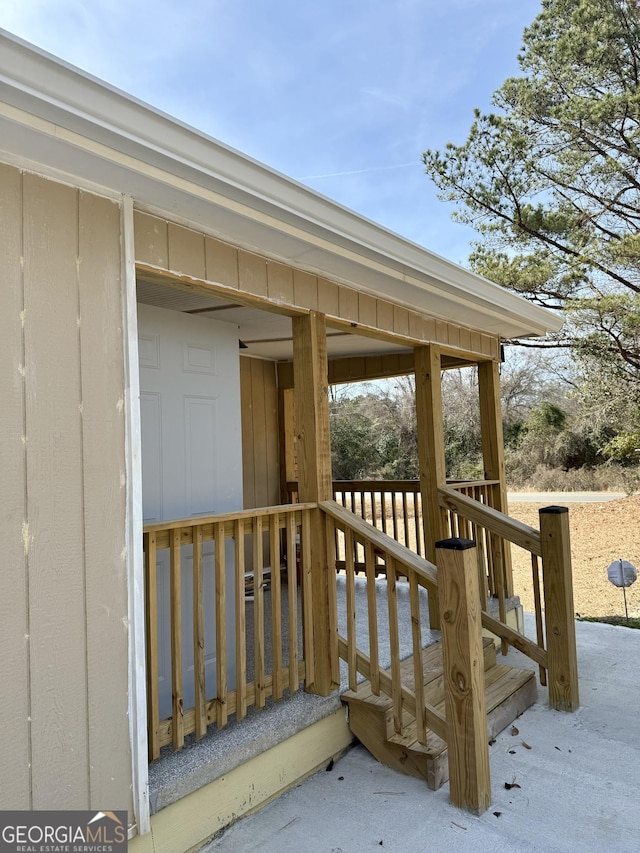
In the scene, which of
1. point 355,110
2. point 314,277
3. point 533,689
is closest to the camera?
point 314,277

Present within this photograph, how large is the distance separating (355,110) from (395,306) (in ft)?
69.3

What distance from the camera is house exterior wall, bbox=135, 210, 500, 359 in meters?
2.30

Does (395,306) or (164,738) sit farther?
(395,306)

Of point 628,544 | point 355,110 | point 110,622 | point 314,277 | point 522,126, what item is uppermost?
point 355,110

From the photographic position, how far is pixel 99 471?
2.04 m

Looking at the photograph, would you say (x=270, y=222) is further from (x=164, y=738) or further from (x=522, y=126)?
(x=522, y=126)

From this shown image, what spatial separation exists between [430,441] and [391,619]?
1600mm

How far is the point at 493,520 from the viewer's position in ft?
12.0

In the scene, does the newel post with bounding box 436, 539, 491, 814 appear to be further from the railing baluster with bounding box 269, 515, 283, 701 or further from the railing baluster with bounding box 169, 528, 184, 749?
the railing baluster with bounding box 169, 528, 184, 749

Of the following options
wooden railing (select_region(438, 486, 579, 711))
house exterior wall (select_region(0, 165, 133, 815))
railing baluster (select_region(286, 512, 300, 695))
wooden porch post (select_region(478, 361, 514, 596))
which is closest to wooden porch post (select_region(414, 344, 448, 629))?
wooden railing (select_region(438, 486, 579, 711))

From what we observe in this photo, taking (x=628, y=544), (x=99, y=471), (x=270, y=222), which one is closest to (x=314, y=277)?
(x=270, y=222)

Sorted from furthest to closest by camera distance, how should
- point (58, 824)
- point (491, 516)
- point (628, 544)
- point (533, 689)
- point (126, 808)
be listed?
point (628, 544) < point (491, 516) < point (533, 689) < point (126, 808) < point (58, 824)

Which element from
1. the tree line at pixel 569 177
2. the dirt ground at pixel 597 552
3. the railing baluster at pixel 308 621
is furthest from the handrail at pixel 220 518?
the tree line at pixel 569 177

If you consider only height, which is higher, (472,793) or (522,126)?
(522,126)
